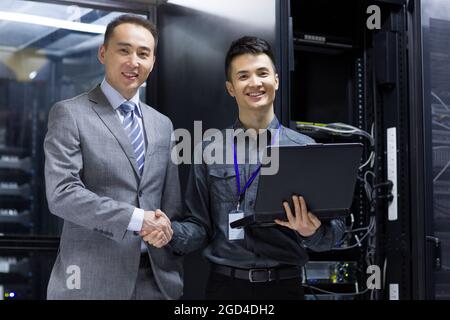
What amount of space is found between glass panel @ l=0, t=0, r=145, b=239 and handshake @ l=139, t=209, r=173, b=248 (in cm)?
157

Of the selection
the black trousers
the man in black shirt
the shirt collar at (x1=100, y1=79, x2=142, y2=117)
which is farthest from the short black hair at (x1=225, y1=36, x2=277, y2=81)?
the black trousers

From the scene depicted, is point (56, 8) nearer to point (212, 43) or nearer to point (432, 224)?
point (212, 43)

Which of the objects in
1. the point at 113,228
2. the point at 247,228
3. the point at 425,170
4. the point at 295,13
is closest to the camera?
the point at 113,228

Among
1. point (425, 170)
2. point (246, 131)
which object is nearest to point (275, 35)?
point (246, 131)

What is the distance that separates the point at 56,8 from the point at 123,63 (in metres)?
1.50

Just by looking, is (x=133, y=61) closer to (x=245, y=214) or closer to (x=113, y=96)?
(x=113, y=96)

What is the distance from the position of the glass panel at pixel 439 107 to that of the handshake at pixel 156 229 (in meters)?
1.25

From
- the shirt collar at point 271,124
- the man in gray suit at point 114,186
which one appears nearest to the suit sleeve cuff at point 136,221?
the man in gray suit at point 114,186

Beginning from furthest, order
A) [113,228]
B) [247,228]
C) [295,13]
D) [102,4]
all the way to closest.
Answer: [102,4] → [295,13] → [247,228] → [113,228]

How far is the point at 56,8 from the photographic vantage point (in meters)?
3.59

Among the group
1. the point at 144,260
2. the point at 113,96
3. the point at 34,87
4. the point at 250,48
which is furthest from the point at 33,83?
the point at 144,260

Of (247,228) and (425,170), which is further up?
(425,170)

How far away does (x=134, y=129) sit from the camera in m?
2.29
